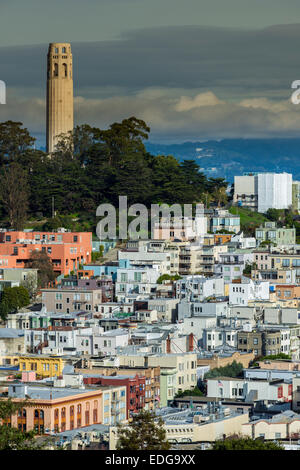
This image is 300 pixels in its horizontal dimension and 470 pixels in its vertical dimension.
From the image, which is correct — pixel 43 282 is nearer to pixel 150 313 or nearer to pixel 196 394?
pixel 150 313

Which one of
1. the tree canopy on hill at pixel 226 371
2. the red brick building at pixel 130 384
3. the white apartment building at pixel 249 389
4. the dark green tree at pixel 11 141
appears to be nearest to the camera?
the red brick building at pixel 130 384

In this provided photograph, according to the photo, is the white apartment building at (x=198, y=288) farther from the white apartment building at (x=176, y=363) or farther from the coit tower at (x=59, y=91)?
the coit tower at (x=59, y=91)

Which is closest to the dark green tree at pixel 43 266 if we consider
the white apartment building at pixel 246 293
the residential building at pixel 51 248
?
the residential building at pixel 51 248

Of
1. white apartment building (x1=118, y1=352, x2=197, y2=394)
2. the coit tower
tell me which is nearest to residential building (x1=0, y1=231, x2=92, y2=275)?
the coit tower

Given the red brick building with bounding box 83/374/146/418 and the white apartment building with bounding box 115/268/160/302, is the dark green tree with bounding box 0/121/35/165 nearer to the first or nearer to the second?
the white apartment building with bounding box 115/268/160/302

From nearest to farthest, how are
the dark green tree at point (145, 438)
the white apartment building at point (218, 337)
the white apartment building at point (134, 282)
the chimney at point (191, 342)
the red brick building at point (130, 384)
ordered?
1. the dark green tree at point (145, 438)
2. the red brick building at point (130, 384)
3. the chimney at point (191, 342)
4. the white apartment building at point (218, 337)
5. the white apartment building at point (134, 282)
